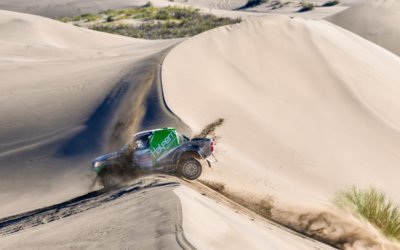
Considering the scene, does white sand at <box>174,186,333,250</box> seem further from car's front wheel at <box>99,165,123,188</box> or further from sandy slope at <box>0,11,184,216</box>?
sandy slope at <box>0,11,184,216</box>

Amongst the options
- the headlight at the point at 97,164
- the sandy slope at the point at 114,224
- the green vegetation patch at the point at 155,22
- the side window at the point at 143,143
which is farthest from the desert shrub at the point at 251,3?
the sandy slope at the point at 114,224

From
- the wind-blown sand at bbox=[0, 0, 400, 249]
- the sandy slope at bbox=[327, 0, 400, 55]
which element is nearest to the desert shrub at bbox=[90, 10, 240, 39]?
the sandy slope at bbox=[327, 0, 400, 55]

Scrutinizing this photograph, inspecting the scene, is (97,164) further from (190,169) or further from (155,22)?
(155,22)

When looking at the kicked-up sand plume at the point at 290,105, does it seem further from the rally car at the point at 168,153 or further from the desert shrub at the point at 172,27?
the desert shrub at the point at 172,27

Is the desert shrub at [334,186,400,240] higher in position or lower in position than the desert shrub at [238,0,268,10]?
higher

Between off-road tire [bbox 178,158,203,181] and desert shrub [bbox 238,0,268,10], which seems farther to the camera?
desert shrub [bbox 238,0,268,10]

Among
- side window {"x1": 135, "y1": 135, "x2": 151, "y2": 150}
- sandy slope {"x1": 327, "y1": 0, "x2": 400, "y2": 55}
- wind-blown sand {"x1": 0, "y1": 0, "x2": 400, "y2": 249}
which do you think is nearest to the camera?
wind-blown sand {"x1": 0, "y1": 0, "x2": 400, "y2": 249}

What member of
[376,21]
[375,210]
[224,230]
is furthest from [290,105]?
[376,21]

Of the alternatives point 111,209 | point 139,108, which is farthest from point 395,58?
point 111,209
